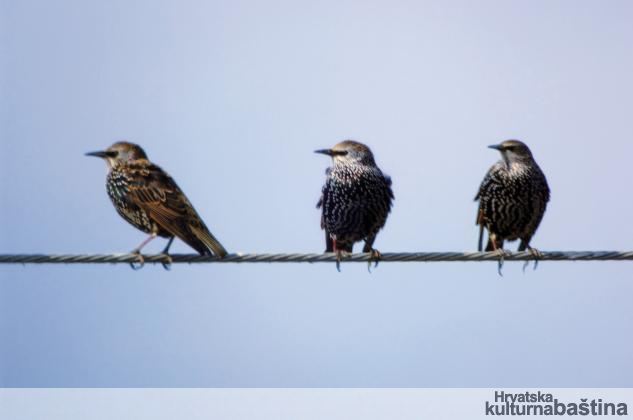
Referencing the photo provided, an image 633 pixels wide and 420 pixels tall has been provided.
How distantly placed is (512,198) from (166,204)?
2846 millimetres

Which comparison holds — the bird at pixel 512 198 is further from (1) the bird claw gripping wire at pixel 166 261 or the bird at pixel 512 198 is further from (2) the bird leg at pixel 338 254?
(1) the bird claw gripping wire at pixel 166 261

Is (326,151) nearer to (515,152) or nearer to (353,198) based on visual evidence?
(353,198)

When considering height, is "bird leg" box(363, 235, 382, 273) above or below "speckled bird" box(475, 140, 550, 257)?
below

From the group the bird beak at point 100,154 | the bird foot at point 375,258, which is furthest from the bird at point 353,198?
the bird beak at point 100,154

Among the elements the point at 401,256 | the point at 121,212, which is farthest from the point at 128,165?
the point at 401,256

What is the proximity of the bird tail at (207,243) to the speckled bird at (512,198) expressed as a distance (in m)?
2.59

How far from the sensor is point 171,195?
952 centimetres

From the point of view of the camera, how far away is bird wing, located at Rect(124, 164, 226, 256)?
9.10 meters

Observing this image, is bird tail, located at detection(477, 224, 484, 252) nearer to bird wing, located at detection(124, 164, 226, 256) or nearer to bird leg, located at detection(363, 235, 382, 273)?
bird leg, located at detection(363, 235, 382, 273)

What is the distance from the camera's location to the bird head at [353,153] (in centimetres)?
1045

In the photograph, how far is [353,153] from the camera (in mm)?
10461

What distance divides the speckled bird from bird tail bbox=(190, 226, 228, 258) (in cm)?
259

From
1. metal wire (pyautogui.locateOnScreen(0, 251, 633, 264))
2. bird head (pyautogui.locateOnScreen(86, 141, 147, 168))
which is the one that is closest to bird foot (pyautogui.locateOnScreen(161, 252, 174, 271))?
metal wire (pyautogui.locateOnScreen(0, 251, 633, 264))

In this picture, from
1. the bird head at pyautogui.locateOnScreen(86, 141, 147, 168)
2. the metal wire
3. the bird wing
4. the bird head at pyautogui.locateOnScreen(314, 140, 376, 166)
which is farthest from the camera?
the bird head at pyautogui.locateOnScreen(314, 140, 376, 166)
